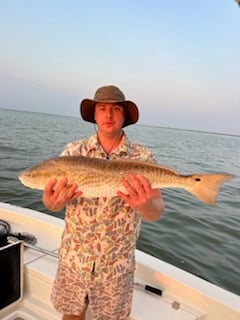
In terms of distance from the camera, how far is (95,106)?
2.39 meters

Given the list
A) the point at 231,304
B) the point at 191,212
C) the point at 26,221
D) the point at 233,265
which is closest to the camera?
the point at 231,304

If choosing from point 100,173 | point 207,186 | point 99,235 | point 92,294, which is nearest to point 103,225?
point 99,235

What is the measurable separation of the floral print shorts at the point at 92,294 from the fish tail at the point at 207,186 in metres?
0.78

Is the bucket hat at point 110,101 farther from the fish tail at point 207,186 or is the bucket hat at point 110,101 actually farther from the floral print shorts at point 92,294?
the floral print shorts at point 92,294

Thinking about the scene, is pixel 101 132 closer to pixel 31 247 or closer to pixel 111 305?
pixel 111 305

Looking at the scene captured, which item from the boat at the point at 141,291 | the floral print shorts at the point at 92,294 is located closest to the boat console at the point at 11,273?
the boat at the point at 141,291

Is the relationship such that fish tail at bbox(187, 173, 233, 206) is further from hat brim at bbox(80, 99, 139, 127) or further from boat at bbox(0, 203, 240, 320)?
boat at bbox(0, 203, 240, 320)

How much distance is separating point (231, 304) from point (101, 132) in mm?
2020

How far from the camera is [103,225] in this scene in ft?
7.18

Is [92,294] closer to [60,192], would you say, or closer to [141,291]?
[60,192]

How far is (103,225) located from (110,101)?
848 millimetres

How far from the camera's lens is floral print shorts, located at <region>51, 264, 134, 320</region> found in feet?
7.47

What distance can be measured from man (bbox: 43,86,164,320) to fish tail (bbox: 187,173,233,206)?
275 millimetres

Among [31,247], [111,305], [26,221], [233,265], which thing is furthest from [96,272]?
[233,265]
